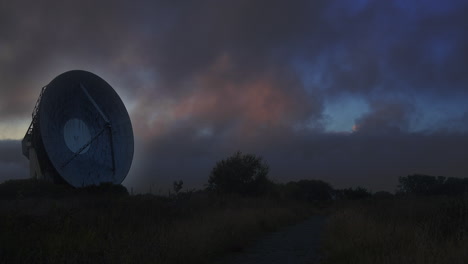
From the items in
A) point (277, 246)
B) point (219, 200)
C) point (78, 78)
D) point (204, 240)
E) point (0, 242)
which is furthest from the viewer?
point (78, 78)

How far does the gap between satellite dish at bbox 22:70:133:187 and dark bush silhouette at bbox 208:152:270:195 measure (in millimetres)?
10001

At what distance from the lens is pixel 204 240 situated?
11594mm

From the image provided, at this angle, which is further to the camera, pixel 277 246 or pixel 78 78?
pixel 78 78

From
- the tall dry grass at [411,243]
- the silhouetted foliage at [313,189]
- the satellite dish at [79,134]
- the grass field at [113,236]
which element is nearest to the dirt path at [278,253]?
the grass field at [113,236]

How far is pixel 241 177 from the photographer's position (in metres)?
46.1

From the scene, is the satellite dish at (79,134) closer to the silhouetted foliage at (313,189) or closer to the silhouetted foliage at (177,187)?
the silhouetted foliage at (177,187)

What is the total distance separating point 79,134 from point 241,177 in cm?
1680

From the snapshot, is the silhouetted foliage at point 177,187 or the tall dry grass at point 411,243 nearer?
the tall dry grass at point 411,243

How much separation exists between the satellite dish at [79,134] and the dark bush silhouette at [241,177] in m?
10.0

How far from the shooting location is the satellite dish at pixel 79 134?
3544 centimetres

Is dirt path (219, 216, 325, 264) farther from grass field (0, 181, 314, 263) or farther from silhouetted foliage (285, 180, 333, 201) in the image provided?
silhouetted foliage (285, 180, 333, 201)

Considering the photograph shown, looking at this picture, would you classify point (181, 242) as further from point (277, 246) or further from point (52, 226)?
point (277, 246)

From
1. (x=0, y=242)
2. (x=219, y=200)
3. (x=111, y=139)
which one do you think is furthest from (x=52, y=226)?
(x=111, y=139)

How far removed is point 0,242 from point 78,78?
3449 centimetres
